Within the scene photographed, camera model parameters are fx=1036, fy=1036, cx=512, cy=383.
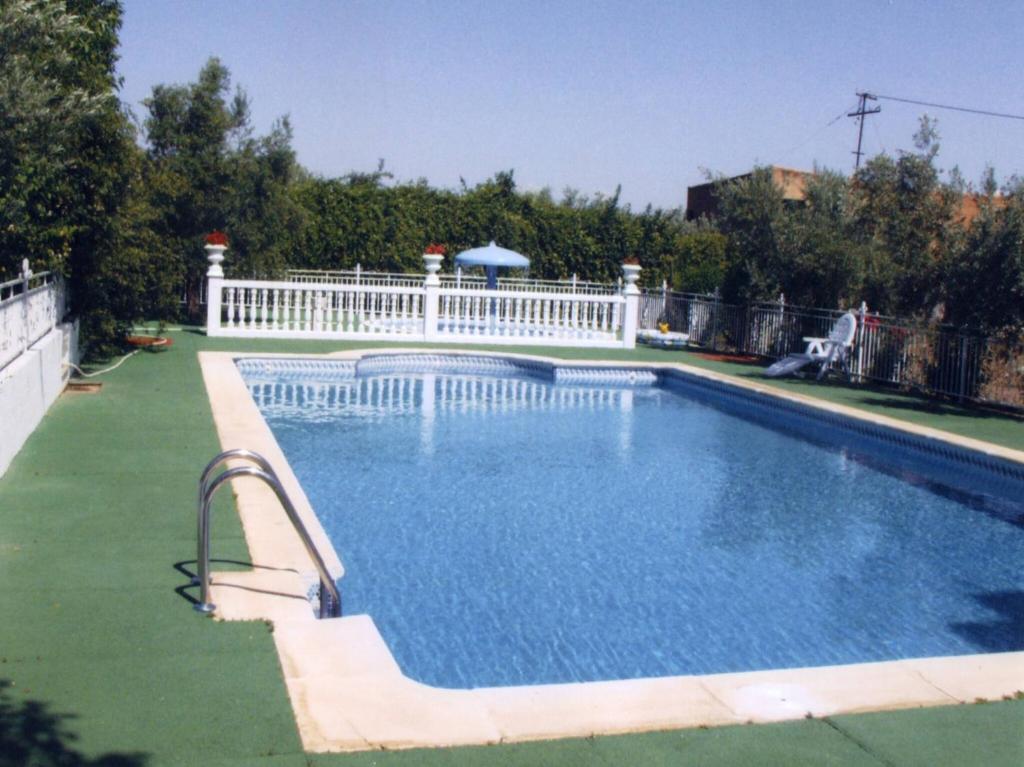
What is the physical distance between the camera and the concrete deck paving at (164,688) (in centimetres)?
361

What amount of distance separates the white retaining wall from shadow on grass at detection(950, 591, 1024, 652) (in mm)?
6729

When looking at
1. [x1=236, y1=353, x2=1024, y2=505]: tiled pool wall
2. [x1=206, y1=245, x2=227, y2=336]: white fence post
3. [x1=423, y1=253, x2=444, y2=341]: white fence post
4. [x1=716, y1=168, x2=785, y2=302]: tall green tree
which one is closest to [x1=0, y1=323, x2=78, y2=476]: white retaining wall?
[x1=236, y1=353, x2=1024, y2=505]: tiled pool wall

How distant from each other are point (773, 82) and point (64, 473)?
1451 cm

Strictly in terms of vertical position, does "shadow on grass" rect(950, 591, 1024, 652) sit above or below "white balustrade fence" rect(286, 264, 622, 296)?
below

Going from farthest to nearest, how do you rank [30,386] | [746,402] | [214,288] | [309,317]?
[309,317] < [214,288] < [746,402] < [30,386]

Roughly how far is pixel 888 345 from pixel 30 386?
12740 millimetres

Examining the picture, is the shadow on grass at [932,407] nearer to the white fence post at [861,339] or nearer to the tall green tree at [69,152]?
the white fence post at [861,339]

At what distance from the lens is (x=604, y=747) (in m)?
3.76

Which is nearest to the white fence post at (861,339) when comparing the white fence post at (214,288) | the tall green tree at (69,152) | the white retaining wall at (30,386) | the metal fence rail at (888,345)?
the metal fence rail at (888,345)

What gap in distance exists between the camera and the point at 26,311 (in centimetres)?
949

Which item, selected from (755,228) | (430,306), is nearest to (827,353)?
(755,228)

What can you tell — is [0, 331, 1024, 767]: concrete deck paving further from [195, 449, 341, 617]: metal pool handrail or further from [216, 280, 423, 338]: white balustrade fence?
[216, 280, 423, 338]: white balustrade fence

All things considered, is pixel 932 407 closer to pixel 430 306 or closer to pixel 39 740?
pixel 430 306

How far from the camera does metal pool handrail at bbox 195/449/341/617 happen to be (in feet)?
16.1
